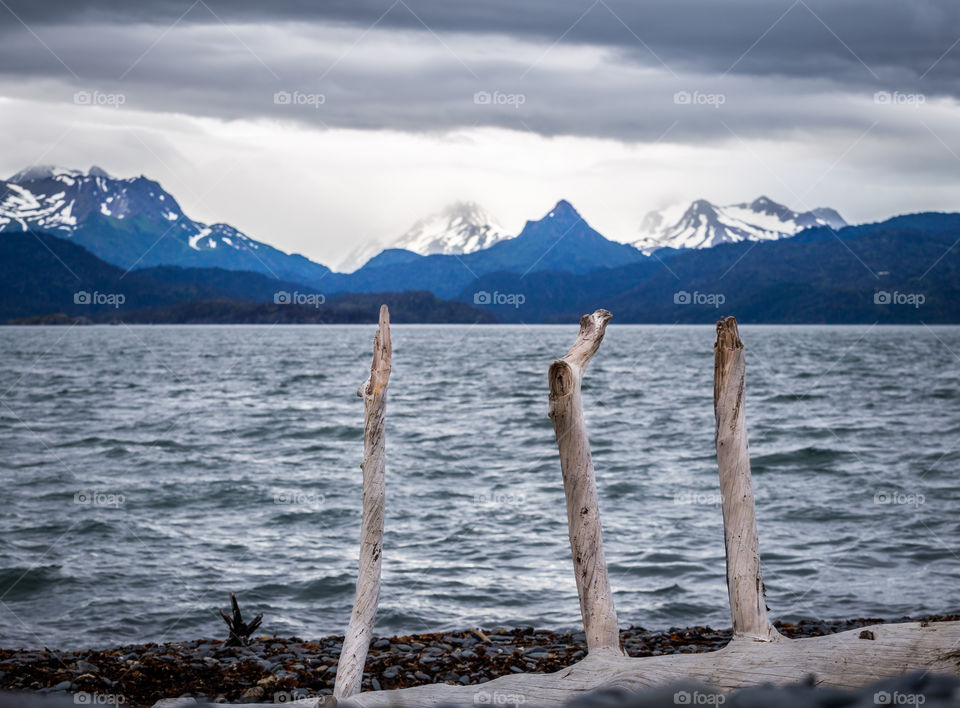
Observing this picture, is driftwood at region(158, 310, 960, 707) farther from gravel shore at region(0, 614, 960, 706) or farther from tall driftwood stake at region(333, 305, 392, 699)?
gravel shore at region(0, 614, 960, 706)

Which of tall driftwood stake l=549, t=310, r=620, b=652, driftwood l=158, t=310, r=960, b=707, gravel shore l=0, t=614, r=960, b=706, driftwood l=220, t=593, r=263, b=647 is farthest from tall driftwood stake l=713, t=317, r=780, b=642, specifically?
driftwood l=220, t=593, r=263, b=647

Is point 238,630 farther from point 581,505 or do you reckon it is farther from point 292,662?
point 581,505

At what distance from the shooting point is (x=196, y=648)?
12445mm

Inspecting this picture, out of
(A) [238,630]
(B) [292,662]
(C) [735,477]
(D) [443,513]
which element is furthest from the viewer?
(D) [443,513]

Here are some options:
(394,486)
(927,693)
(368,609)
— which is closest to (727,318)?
(368,609)

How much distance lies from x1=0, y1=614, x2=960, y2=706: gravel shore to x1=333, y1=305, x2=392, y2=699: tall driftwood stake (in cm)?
172

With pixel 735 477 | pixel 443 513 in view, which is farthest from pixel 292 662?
pixel 443 513

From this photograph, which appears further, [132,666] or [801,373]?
[801,373]

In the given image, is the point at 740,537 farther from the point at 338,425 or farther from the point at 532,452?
the point at 338,425

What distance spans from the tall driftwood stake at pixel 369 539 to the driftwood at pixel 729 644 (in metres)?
0.15

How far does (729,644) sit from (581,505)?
6.04 ft

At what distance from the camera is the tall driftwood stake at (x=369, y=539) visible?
8.55 metres

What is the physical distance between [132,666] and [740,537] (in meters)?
7.61

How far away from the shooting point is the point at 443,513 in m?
22.6
